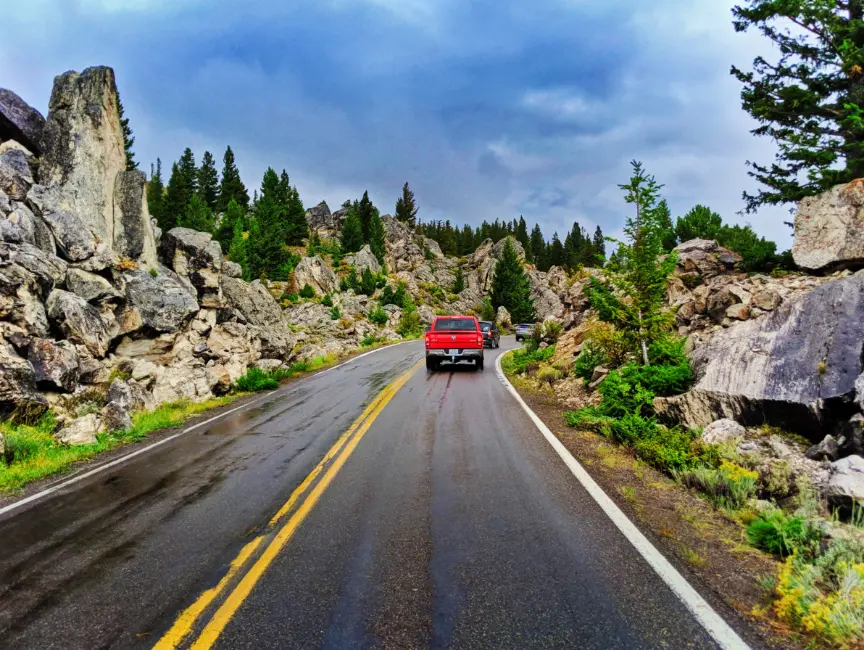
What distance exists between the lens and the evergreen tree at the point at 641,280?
414 inches

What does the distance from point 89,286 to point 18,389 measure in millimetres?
6543

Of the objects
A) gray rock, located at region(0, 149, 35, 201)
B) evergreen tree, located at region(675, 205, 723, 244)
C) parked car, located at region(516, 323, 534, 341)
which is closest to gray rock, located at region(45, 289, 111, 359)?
gray rock, located at region(0, 149, 35, 201)

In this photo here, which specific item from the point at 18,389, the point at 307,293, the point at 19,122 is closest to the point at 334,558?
the point at 18,389

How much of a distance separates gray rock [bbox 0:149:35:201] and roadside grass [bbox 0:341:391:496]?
815 cm

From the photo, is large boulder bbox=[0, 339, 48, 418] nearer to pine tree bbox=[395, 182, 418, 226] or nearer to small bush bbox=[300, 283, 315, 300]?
small bush bbox=[300, 283, 315, 300]

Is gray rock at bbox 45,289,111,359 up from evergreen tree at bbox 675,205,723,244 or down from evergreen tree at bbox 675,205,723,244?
down

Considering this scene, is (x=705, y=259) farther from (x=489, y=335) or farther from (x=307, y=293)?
(x=307, y=293)

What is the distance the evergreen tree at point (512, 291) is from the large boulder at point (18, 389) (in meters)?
55.1

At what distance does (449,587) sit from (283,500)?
281 cm

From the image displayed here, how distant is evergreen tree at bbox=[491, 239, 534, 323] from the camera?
61.3m

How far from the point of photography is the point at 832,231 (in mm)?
10984

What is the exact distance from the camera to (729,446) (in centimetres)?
621

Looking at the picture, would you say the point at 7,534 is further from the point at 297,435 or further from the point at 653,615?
the point at 653,615

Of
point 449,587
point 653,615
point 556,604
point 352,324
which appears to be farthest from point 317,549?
point 352,324
